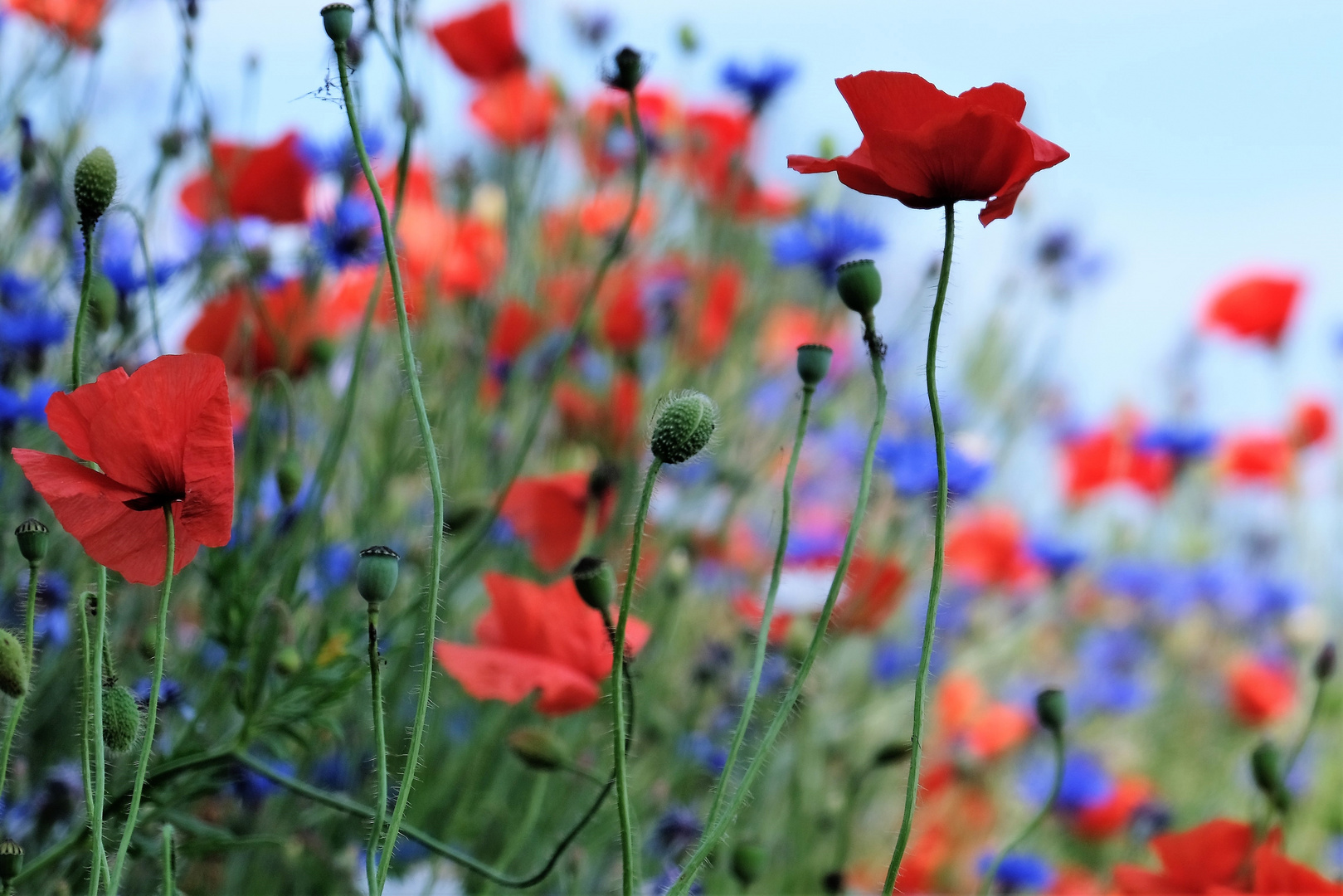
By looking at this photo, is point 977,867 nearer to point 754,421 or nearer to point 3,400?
point 754,421

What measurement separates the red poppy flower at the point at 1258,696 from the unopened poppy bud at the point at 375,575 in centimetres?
154

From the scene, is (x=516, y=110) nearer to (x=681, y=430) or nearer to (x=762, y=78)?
(x=762, y=78)

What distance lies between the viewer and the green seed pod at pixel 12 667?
370mm

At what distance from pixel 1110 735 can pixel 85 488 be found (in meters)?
1.99

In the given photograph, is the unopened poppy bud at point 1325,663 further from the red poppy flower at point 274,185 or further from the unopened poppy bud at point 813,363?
the red poppy flower at point 274,185

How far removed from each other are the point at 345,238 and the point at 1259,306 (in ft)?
4.68

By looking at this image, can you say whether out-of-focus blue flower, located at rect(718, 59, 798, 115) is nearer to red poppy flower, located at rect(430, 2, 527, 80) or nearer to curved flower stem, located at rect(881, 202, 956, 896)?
red poppy flower, located at rect(430, 2, 527, 80)

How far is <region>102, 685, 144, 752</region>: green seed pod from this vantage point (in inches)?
15.3

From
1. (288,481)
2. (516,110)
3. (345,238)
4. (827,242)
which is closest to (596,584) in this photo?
(288,481)

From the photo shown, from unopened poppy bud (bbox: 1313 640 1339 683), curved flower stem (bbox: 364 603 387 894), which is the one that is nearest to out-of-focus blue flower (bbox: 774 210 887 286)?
unopened poppy bud (bbox: 1313 640 1339 683)

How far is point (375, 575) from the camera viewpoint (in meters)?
0.37

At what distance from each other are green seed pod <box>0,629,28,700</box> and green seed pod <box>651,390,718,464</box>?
211 millimetres

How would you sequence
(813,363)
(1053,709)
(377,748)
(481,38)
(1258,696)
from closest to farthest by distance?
(377,748)
(813,363)
(1053,709)
(481,38)
(1258,696)

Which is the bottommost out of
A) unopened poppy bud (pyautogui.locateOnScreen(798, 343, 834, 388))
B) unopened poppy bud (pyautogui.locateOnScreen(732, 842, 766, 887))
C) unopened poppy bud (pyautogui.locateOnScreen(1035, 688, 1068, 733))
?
unopened poppy bud (pyautogui.locateOnScreen(732, 842, 766, 887))
